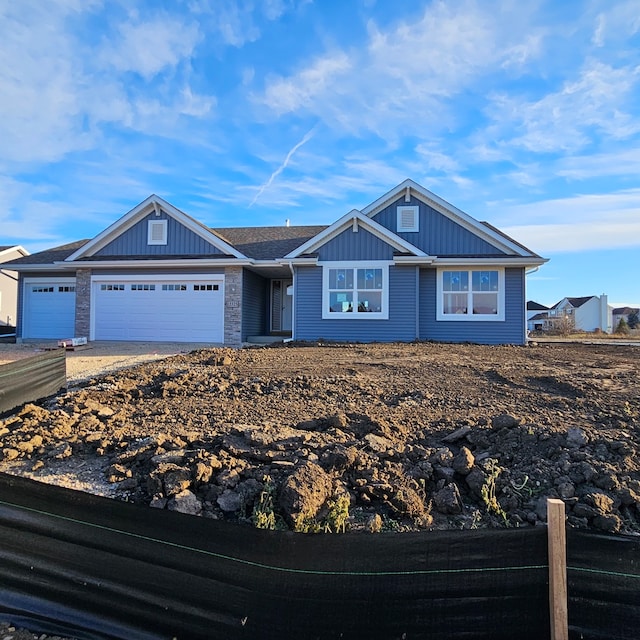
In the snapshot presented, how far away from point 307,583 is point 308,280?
12516 millimetres

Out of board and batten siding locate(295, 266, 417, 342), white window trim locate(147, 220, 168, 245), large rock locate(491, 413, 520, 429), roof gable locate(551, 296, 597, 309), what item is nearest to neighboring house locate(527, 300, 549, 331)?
roof gable locate(551, 296, 597, 309)

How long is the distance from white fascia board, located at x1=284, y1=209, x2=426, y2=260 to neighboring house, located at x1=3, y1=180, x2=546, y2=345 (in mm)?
32

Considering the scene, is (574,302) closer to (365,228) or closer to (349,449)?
(365,228)

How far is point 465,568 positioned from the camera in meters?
2.26

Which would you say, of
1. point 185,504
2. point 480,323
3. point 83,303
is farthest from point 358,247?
point 185,504

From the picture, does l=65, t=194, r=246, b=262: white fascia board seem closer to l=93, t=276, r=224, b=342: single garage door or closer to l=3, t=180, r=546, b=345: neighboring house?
l=3, t=180, r=546, b=345: neighboring house

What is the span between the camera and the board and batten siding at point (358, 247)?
46.4 ft

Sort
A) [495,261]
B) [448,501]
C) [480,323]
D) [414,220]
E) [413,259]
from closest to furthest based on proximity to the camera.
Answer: [448,501] < [413,259] < [495,261] < [480,323] < [414,220]

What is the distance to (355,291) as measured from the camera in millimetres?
14383

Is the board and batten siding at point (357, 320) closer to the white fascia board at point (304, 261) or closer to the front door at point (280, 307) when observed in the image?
the white fascia board at point (304, 261)

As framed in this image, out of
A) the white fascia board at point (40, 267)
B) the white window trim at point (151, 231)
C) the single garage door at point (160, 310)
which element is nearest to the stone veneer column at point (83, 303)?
the single garage door at point (160, 310)

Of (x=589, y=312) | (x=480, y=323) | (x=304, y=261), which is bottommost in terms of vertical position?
(x=480, y=323)

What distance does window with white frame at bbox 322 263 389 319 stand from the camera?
14.2 m

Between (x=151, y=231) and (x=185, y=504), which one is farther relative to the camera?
(x=151, y=231)
